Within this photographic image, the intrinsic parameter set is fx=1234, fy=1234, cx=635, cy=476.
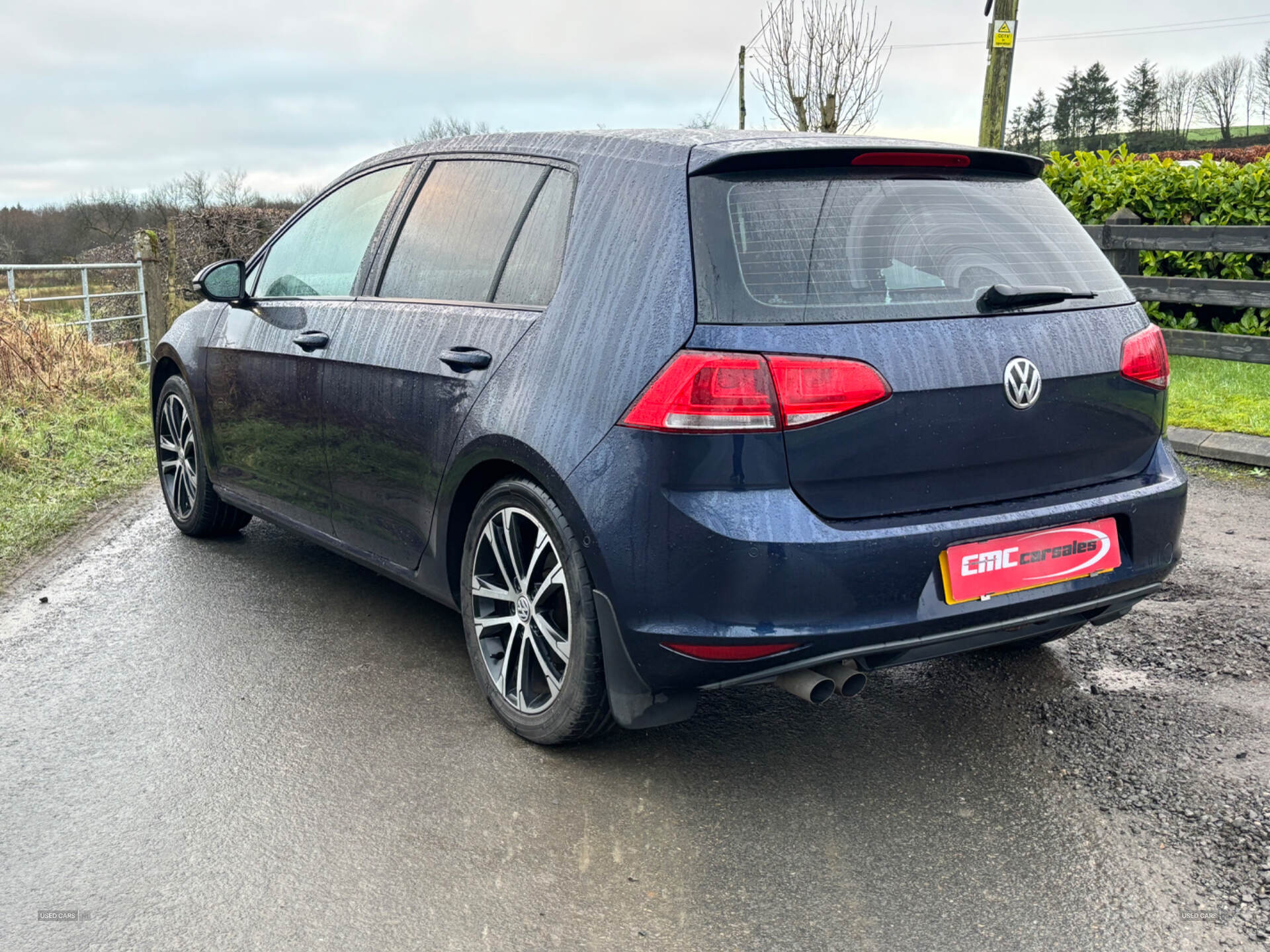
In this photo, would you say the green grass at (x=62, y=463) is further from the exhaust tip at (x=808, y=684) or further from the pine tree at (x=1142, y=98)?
the pine tree at (x=1142, y=98)

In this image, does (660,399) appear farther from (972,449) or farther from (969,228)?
(969,228)

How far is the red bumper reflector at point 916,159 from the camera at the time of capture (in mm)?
3166

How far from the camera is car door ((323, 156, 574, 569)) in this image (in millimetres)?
3551

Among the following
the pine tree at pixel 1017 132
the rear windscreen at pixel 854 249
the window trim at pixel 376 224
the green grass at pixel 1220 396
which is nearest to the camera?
the rear windscreen at pixel 854 249

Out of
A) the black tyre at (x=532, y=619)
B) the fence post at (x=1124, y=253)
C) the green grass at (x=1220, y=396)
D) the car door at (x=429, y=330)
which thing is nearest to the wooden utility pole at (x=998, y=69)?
the fence post at (x=1124, y=253)

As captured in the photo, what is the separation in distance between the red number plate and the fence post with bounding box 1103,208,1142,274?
24.9ft

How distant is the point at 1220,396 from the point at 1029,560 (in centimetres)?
655

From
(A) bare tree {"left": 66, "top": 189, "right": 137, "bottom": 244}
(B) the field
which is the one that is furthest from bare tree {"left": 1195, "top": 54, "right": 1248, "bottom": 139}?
(A) bare tree {"left": 66, "top": 189, "right": 137, "bottom": 244}

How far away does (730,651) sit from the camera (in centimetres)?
289

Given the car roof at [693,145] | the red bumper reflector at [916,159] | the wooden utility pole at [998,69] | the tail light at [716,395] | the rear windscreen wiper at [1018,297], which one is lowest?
the tail light at [716,395]

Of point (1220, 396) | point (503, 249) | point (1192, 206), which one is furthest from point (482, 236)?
point (1192, 206)

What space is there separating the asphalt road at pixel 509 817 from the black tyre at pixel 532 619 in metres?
0.14

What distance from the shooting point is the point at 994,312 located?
3.13m

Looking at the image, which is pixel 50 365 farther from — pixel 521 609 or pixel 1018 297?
pixel 1018 297
